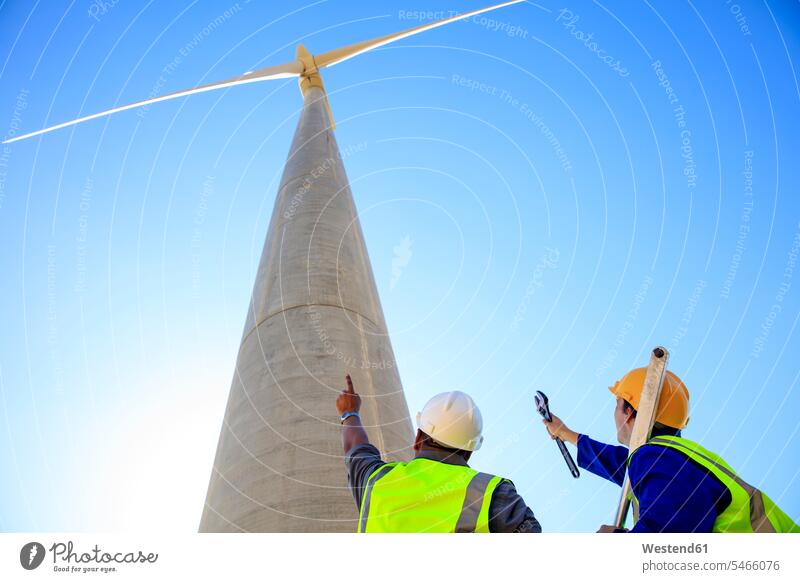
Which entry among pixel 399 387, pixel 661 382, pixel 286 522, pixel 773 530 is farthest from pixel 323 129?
pixel 773 530

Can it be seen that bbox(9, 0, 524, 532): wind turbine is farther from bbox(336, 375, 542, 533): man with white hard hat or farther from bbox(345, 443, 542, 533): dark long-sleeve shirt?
bbox(336, 375, 542, 533): man with white hard hat

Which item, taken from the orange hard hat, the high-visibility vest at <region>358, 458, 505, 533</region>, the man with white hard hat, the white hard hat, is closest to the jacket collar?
the white hard hat

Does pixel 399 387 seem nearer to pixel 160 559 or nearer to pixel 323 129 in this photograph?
pixel 160 559

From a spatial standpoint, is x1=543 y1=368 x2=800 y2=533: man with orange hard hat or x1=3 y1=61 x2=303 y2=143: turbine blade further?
x1=3 y1=61 x2=303 y2=143: turbine blade

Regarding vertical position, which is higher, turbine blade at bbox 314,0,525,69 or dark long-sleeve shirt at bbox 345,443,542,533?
turbine blade at bbox 314,0,525,69

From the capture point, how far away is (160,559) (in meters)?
4.19

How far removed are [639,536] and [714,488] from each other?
2.27 feet

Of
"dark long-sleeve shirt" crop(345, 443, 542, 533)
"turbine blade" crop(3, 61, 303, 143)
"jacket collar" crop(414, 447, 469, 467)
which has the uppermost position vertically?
"turbine blade" crop(3, 61, 303, 143)

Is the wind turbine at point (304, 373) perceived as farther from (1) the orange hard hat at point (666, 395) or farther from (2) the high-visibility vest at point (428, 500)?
(1) the orange hard hat at point (666, 395)

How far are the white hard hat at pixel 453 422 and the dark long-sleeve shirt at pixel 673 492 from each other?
146 centimetres

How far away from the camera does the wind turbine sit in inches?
291

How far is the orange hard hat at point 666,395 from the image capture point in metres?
5.45

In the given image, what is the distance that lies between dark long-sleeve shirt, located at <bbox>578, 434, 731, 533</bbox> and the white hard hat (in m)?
1.46

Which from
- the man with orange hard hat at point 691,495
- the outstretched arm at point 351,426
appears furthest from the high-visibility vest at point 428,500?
the man with orange hard hat at point 691,495
